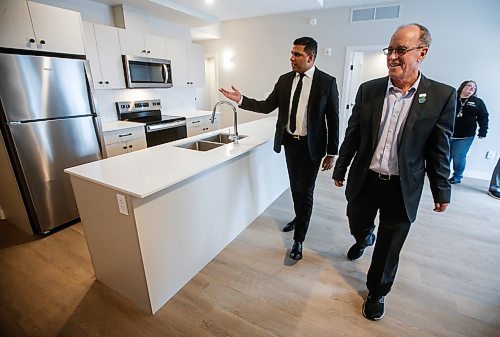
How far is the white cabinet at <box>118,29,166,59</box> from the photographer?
3461mm

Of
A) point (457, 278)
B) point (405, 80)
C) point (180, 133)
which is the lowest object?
point (457, 278)

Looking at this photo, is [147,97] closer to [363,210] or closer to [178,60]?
[178,60]

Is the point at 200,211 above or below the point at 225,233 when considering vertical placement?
above

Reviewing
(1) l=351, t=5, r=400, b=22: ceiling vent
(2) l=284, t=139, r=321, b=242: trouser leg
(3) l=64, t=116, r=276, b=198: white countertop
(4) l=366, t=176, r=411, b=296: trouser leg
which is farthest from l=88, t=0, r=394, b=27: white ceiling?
(4) l=366, t=176, r=411, b=296: trouser leg

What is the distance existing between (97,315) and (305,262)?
1506 millimetres

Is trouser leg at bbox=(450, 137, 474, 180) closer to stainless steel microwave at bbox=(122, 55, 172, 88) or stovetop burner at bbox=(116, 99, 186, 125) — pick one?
stovetop burner at bbox=(116, 99, 186, 125)

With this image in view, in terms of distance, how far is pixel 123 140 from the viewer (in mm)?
3189

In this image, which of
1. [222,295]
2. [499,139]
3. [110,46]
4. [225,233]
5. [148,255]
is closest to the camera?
[148,255]

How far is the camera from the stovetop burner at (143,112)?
374cm

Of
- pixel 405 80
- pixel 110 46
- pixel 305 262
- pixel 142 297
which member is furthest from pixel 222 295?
pixel 110 46

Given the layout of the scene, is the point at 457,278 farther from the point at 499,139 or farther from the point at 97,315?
the point at 499,139

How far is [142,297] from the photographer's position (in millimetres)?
1628

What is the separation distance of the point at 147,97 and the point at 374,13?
3890 mm

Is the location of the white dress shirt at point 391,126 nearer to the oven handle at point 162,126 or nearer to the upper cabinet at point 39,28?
the upper cabinet at point 39,28
